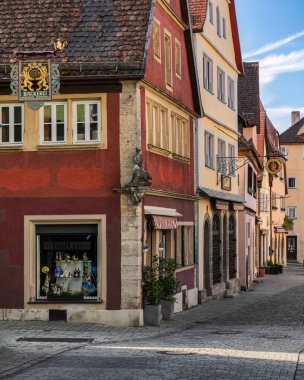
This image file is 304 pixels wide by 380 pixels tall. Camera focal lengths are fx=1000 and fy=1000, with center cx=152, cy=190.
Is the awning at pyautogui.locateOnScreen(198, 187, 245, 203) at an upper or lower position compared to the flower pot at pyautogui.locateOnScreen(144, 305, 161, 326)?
upper

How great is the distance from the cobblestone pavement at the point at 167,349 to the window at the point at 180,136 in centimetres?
531

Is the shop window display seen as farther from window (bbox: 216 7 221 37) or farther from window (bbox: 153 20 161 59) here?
window (bbox: 216 7 221 37)

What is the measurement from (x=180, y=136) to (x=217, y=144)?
294 inches

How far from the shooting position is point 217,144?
39.4m

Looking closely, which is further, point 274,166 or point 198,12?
point 274,166

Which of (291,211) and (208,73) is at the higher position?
(208,73)

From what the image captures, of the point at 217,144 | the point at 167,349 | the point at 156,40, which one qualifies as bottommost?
the point at 167,349

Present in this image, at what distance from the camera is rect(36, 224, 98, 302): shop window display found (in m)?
25.6

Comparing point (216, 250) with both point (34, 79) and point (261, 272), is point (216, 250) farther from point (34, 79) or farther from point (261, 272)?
point (261, 272)

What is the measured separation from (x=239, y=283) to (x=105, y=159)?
68.5 ft

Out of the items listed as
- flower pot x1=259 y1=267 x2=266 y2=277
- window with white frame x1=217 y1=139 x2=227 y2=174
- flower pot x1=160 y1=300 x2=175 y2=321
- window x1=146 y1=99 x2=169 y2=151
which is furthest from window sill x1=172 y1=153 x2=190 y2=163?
flower pot x1=259 y1=267 x2=266 y2=277

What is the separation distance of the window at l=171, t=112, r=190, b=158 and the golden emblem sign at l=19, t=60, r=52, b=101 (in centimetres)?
757

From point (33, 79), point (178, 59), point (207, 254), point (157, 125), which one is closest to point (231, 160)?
point (207, 254)

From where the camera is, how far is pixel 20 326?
24.1 m
